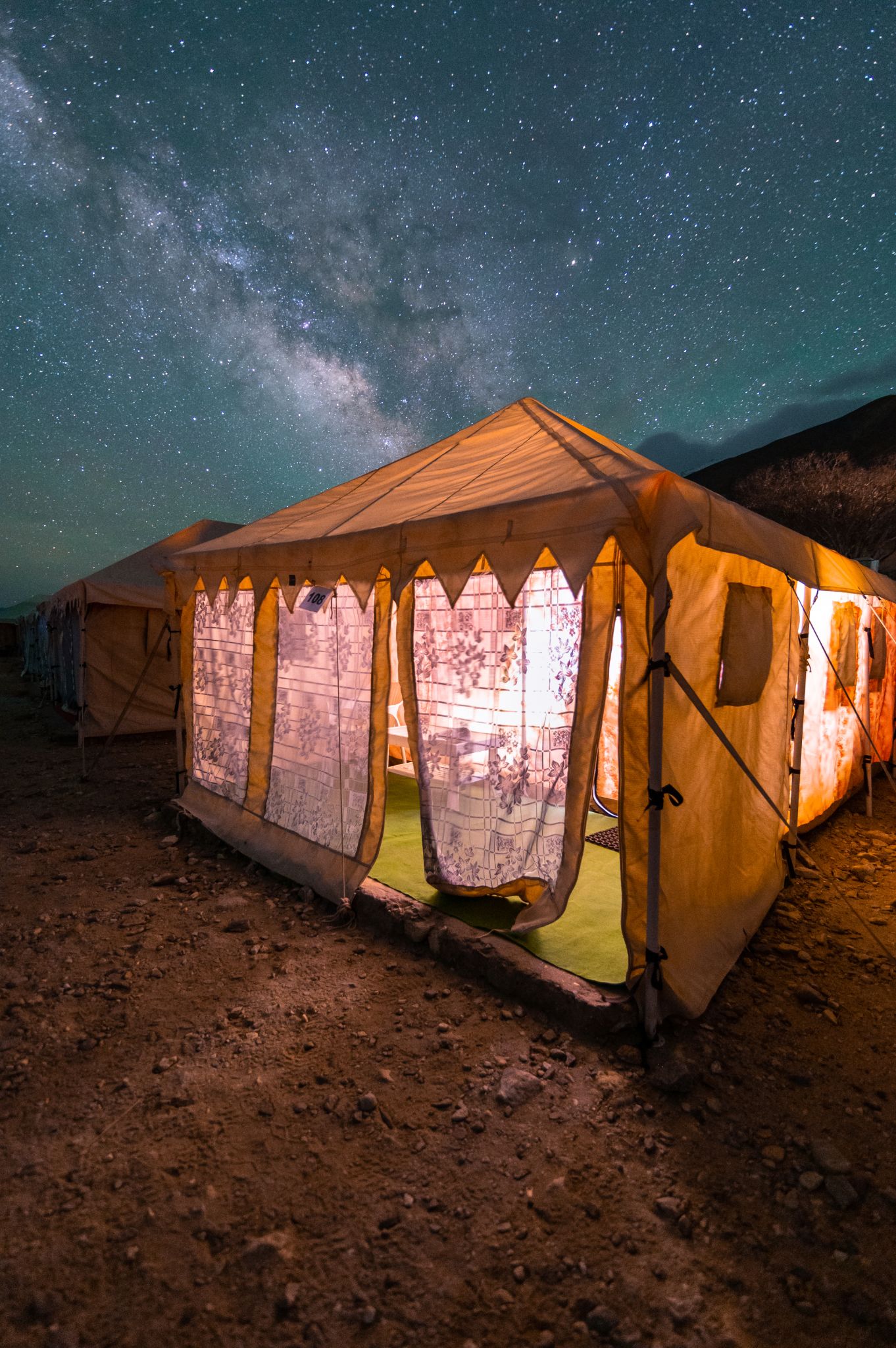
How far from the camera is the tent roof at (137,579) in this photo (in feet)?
30.3

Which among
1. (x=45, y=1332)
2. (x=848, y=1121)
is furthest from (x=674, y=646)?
(x=45, y=1332)

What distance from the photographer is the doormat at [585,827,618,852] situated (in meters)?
4.87

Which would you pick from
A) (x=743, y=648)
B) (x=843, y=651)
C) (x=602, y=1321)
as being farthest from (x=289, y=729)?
(x=843, y=651)

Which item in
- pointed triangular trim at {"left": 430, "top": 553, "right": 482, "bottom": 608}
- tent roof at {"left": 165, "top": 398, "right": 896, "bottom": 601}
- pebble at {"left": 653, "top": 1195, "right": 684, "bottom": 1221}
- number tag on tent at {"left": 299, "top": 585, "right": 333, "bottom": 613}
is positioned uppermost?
tent roof at {"left": 165, "top": 398, "right": 896, "bottom": 601}

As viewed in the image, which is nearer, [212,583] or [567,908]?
[567,908]

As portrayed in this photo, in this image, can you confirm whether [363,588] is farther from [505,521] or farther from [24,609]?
[24,609]

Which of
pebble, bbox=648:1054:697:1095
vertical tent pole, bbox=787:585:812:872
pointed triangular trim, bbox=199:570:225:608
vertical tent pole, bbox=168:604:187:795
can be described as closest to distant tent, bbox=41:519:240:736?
vertical tent pole, bbox=168:604:187:795

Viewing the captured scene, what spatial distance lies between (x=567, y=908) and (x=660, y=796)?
4.92ft

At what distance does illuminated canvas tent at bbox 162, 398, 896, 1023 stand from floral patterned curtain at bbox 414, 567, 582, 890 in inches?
0.6

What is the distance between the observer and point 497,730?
3688 millimetres

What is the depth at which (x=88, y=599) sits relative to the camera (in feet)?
30.2

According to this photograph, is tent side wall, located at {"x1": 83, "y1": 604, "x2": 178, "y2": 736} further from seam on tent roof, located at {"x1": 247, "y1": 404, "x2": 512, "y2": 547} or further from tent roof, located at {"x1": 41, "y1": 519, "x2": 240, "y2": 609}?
seam on tent roof, located at {"x1": 247, "y1": 404, "x2": 512, "y2": 547}

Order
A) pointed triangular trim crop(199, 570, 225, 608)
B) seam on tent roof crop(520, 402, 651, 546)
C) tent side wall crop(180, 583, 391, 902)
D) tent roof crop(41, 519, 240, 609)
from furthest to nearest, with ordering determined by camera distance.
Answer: tent roof crop(41, 519, 240, 609), pointed triangular trim crop(199, 570, 225, 608), tent side wall crop(180, 583, 391, 902), seam on tent roof crop(520, 402, 651, 546)

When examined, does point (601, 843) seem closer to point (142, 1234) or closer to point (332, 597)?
point (332, 597)
